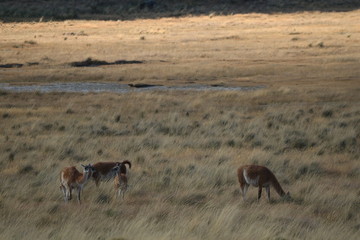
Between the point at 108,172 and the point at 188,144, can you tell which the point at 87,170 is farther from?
the point at 188,144

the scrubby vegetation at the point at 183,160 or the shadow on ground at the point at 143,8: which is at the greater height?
the scrubby vegetation at the point at 183,160

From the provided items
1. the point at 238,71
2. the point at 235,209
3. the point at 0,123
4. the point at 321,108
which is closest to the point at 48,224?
the point at 235,209

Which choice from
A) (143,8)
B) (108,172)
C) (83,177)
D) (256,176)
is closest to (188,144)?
(108,172)

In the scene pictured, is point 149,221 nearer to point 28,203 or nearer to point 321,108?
point 28,203

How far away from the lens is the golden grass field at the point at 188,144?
10367 millimetres

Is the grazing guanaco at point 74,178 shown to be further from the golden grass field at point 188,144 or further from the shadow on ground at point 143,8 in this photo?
the shadow on ground at point 143,8

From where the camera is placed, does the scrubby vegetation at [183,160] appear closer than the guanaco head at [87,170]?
Yes

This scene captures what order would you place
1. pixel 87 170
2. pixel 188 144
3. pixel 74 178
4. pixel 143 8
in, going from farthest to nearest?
Answer: pixel 143 8
pixel 188 144
pixel 74 178
pixel 87 170

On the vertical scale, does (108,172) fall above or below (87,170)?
below

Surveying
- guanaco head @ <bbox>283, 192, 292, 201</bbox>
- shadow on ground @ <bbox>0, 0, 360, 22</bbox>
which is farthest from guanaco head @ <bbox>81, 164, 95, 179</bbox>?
shadow on ground @ <bbox>0, 0, 360, 22</bbox>

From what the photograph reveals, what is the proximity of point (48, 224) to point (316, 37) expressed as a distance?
148 feet

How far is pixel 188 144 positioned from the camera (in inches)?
682

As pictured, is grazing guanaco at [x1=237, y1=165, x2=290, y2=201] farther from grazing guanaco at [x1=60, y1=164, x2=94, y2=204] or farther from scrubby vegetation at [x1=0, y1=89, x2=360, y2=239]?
grazing guanaco at [x1=60, y1=164, x2=94, y2=204]

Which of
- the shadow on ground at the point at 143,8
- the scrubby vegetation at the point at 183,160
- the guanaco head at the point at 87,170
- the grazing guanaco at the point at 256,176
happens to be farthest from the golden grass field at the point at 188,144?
the shadow on ground at the point at 143,8
